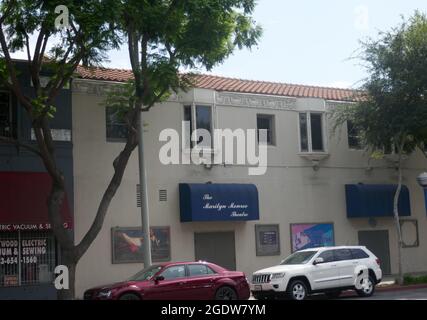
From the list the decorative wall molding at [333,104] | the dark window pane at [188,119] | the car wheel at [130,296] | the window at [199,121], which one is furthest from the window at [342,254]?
the decorative wall molding at [333,104]

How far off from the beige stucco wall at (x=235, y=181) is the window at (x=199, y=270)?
5503mm

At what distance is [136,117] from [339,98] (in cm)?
1257

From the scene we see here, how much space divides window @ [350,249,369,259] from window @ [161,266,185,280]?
5.96 meters

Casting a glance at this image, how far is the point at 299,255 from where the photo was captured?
65.2 ft

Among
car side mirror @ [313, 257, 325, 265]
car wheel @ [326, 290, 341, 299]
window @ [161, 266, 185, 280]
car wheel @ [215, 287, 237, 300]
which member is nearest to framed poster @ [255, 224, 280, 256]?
car wheel @ [326, 290, 341, 299]

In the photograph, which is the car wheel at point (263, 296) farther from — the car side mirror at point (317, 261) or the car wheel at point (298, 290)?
the car side mirror at point (317, 261)

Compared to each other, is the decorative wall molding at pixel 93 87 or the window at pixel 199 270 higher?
the decorative wall molding at pixel 93 87

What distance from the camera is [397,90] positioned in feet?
80.9

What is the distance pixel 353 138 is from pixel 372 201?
298 centimetres

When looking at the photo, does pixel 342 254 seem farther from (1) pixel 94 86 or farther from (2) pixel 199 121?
(1) pixel 94 86

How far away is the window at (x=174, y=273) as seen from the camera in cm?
1662

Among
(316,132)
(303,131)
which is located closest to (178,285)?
(303,131)

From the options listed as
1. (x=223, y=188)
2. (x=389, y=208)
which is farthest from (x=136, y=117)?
(x=389, y=208)
